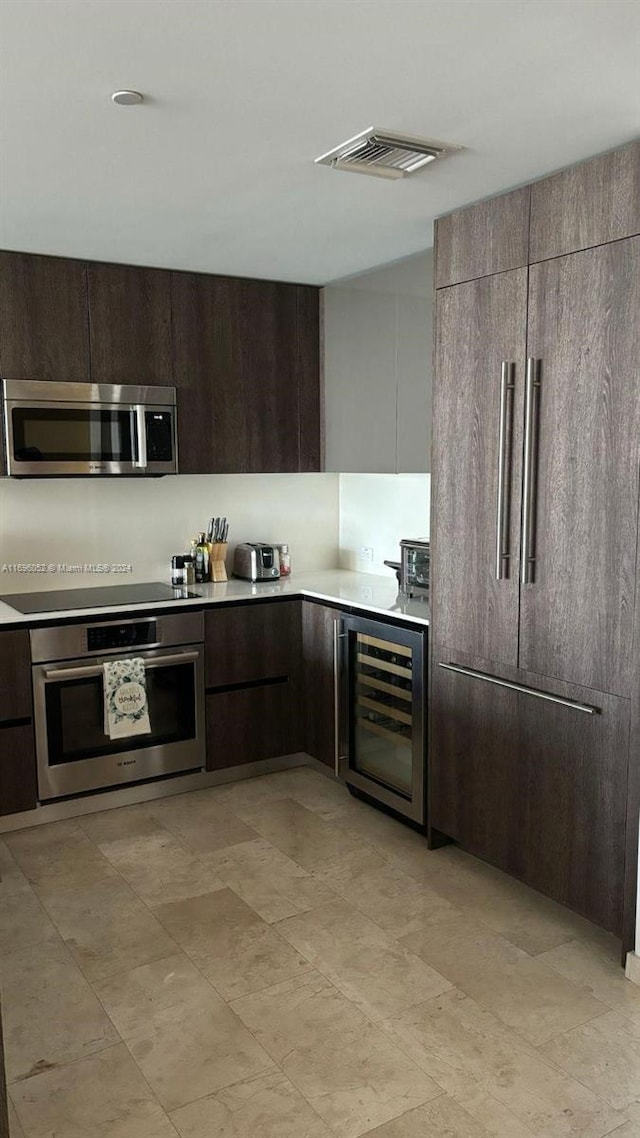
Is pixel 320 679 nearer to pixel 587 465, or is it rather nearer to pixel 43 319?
pixel 587 465

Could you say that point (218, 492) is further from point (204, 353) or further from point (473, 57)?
point (473, 57)

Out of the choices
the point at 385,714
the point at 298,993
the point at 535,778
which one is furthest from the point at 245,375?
the point at 298,993

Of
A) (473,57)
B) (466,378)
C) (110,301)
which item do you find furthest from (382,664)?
(473,57)

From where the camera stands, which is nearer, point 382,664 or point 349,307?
point 382,664

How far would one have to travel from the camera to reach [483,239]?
294cm

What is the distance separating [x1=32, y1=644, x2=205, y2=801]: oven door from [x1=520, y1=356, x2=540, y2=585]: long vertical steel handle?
1735 millimetres

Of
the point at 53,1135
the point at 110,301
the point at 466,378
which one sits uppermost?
the point at 110,301

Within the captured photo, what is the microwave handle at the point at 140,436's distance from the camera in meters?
3.94

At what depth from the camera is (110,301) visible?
3.87 metres

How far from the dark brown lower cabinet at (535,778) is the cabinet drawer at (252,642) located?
1084mm

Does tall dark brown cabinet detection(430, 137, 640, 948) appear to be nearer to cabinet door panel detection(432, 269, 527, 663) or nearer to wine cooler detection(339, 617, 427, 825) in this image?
cabinet door panel detection(432, 269, 527, 663)

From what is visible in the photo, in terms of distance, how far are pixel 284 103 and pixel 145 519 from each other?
8.42ft

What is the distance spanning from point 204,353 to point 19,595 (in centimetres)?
143

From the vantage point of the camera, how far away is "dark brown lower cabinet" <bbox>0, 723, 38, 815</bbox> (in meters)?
3.58
